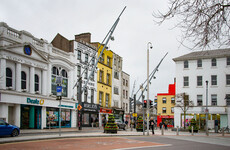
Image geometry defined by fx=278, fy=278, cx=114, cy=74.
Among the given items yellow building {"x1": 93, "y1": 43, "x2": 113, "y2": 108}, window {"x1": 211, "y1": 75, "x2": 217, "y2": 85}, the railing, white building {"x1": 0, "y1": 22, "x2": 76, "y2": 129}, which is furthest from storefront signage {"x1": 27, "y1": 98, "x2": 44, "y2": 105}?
window {"x1": 211, "y1": 75, "x2": 217, "y2": 85}

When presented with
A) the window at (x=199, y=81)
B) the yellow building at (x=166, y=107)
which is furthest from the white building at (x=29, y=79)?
the yellow building at (x=166, y=107)

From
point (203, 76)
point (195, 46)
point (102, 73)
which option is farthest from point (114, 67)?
point (195, 46)

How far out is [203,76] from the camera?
4978cm

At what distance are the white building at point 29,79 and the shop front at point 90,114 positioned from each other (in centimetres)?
473

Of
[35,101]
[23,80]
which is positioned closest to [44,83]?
[35,101]

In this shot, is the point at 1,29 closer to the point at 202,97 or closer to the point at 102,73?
the point at 102,73

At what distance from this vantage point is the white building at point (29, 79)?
2850 cm

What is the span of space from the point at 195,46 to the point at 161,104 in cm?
6364

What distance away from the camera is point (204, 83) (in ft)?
163

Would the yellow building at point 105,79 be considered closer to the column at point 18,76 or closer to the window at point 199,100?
the window at point 199,100

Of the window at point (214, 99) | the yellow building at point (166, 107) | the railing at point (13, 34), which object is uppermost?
the railing at point (13, 34)

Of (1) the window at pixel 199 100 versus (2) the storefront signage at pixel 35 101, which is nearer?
(2) the storefront signage at pixel 35 101

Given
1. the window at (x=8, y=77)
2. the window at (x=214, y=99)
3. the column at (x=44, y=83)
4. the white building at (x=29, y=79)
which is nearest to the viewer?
the white building at (x=29, y=79)

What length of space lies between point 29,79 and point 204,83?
31213 mm
